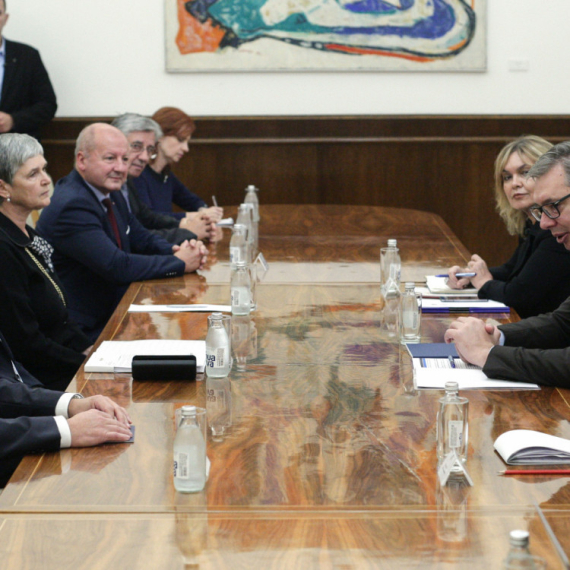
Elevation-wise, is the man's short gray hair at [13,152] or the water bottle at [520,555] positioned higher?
the man's short gray hair at [13,152]

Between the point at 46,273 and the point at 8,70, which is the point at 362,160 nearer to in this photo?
the point at 8,70

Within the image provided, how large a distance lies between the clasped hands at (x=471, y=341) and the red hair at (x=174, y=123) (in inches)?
131

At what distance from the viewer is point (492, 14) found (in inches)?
253

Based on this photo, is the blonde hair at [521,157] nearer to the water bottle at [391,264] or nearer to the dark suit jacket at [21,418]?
the water bottle at [391,264]

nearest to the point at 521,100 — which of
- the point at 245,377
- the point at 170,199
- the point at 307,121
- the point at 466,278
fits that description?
the point at 307,121

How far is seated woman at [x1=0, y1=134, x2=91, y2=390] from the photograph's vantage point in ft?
9.16

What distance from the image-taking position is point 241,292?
2.87 m

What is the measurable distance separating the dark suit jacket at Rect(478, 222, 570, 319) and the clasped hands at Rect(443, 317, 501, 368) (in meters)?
0.80

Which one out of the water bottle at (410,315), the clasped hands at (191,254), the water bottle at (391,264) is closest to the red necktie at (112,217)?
the clasped hands at (191,254)

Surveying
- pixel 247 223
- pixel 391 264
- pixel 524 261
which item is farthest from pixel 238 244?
pixel 524 261

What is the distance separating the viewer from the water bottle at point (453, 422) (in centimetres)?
165

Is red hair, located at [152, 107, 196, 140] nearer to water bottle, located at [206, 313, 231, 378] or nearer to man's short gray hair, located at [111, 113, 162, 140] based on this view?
man's short gray hair, located at [111, 113, 162, 140]

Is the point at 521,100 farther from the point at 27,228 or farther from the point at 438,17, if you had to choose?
the point at 27,228

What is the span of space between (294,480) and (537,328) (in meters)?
1.23
